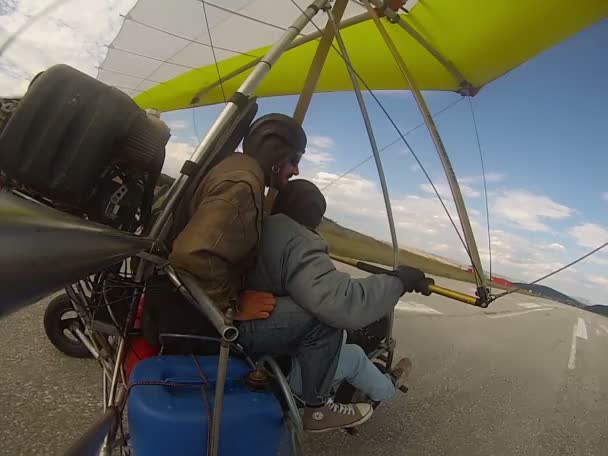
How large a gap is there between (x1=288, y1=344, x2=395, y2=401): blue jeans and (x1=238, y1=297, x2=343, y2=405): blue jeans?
25 cm

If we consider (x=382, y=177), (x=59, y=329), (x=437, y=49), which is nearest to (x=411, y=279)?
(x=382, y=177)

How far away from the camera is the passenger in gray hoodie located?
68.9 inches

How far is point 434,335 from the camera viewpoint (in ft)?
19.4

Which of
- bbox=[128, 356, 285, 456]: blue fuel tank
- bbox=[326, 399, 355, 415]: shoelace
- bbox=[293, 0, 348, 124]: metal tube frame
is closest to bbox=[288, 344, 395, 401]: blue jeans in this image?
bbox=[326, 399, 355, 415]: shoelace

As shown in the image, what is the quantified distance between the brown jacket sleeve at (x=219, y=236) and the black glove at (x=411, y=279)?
75cm

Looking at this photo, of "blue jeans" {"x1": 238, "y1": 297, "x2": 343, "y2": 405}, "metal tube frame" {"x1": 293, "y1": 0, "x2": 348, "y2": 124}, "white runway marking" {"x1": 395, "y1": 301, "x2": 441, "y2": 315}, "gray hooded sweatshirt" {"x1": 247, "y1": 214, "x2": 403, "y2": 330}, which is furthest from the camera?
"white runway marking" {"x1": 395, "y1": 301, "x2": 441, "y2": 315}

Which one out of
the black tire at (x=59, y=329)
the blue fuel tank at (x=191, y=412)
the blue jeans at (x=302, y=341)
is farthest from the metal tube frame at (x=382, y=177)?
the black tire at (x=59, y=329)

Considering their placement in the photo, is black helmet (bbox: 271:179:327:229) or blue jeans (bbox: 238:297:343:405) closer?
blue jeans (bbox: 238:297:343:405)

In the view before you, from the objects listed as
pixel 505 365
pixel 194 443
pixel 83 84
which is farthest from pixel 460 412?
pixel 83 84

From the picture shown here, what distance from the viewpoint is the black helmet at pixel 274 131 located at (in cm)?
193

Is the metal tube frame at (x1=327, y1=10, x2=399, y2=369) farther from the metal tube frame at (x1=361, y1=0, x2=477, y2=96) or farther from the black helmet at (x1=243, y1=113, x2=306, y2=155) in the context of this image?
the black helmet at (x1=243, y1=113, x2=306, y2=155)

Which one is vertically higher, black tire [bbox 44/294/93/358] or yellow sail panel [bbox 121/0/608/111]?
yellow sail panel [bbox 121/0/608/111]

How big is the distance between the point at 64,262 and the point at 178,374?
4.19 feet

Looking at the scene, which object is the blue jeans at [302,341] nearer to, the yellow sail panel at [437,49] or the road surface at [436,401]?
the road surface at [436,401]
